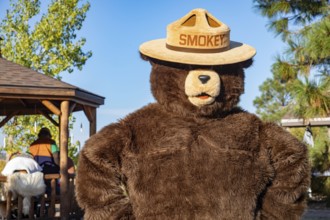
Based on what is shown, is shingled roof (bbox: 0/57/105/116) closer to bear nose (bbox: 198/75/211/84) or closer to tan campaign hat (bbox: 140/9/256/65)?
tan campaign hat (bbox: 140/9/256/65)

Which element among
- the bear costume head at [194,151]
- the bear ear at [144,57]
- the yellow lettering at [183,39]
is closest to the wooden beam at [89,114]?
the bear ear at [144,57]

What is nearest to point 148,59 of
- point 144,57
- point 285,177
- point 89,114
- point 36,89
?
point 144,57

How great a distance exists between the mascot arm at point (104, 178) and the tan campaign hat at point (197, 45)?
0.44 meters

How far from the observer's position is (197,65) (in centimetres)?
336

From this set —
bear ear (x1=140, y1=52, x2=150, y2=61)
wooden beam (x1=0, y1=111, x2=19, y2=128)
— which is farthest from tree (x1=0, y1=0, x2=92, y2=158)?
bear ear (x1=140, y1=52, x2=150, y2=61)

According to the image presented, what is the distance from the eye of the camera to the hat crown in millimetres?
3355

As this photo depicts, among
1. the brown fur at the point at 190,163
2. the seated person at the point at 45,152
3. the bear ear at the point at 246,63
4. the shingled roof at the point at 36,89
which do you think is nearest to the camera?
the brown fur at the point at 190,163

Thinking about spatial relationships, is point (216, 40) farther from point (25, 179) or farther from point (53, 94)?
point (53, 94)

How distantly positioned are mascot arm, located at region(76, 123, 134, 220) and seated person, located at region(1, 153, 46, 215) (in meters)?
5.25

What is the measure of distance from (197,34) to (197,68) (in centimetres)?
17

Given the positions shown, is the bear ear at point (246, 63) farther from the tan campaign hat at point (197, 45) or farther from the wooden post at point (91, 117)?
the wooden post at point (91, 117)

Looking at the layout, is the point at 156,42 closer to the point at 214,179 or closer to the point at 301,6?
the point at 214,179

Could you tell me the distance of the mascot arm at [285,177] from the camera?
329 centimetres

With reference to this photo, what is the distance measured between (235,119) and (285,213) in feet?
1.69
